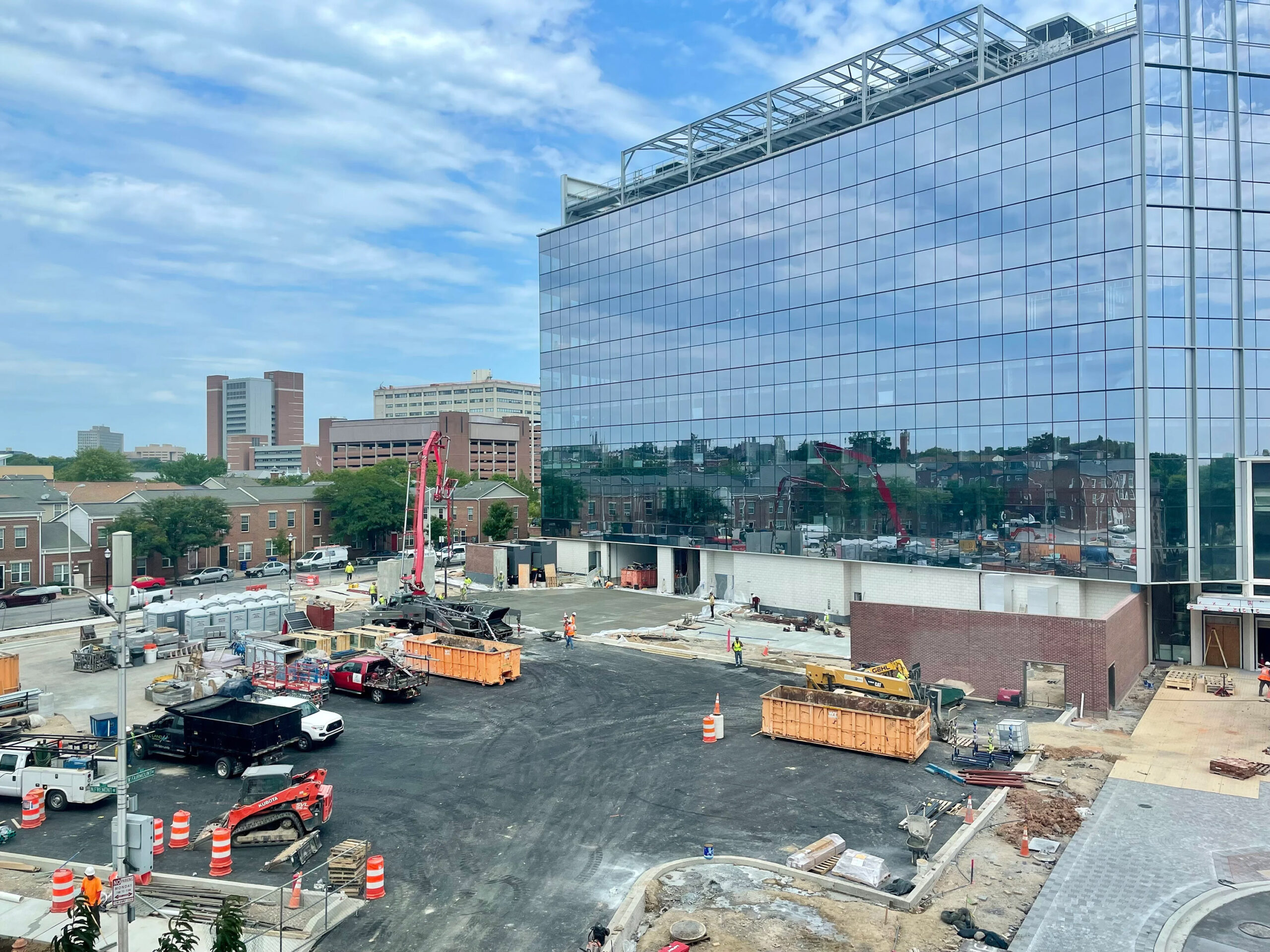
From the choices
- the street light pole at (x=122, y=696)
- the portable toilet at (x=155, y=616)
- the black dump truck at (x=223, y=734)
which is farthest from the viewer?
the portable toilet at (x=155, y=616)

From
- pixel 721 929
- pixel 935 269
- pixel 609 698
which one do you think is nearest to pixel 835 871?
pixel 721 929

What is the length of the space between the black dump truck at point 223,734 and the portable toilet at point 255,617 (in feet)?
65.7

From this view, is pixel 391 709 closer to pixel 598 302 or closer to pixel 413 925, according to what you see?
pixel 413 925

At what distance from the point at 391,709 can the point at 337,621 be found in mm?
21041

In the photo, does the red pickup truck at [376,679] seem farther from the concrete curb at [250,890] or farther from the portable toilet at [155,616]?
the portable toilet at [155,616]

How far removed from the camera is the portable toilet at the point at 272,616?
45.4 meters

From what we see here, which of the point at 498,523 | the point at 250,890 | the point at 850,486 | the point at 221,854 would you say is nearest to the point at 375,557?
the point at 498,523

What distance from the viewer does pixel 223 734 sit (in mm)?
23594

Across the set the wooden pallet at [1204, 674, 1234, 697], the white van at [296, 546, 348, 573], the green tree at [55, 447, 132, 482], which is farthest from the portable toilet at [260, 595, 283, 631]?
the green tree at [55, 447, 132, 482]

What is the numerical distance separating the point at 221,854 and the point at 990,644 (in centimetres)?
2640

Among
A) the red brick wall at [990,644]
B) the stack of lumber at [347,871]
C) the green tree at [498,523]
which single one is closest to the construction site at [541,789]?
the stack of lumber at [347,871]

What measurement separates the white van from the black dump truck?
2147 inches

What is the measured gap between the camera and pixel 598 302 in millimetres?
68188

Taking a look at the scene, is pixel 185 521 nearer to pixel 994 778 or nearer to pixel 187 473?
pixel 994 778
